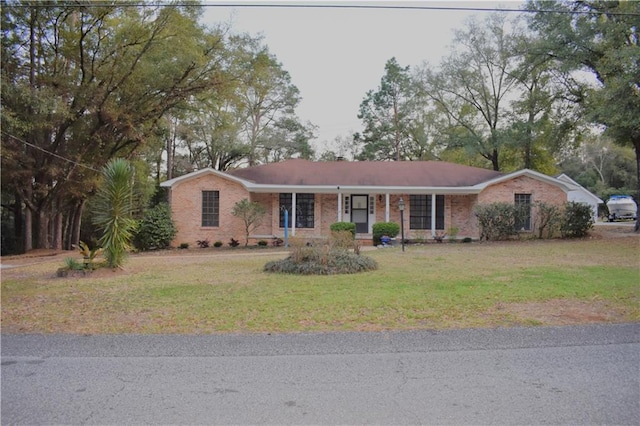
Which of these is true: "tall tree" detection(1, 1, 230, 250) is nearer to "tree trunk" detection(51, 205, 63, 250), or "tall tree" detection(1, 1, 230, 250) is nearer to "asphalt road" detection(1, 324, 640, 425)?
"tree trunk" detection(51, 205, 63, 250)

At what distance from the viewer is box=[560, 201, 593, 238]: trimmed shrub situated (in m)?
19.8

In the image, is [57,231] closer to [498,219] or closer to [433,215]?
[433,215]

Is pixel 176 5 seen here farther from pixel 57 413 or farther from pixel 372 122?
pixel 372 122

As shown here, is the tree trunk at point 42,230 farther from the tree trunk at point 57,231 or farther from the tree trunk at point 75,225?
the tree trunk at point 75,225

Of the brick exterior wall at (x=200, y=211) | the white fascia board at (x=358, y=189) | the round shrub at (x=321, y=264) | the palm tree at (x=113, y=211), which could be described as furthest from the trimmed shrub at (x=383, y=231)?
the palm tree at (x=113, y=211)

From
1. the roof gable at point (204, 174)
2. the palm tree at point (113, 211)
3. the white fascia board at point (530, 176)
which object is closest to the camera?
the palm tree at point (113, 211)

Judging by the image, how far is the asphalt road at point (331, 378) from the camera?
352 centimetres

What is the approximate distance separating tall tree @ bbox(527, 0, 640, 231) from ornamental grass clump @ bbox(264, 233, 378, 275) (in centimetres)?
1112

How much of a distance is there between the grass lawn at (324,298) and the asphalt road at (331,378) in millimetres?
594

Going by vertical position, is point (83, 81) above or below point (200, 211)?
above

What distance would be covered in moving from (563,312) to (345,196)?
1633cm

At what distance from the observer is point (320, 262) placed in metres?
11.0

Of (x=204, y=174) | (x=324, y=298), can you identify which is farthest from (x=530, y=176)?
(x=324, y=298)

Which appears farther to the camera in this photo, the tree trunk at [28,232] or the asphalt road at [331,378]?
the tree trunk at [28,232]
